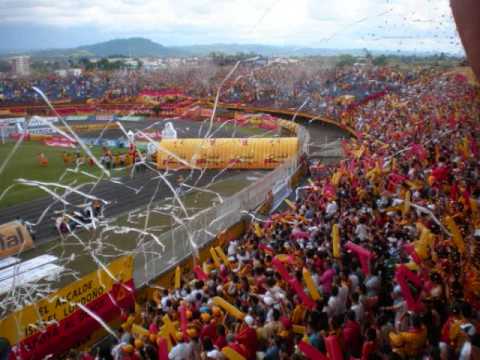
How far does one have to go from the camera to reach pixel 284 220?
34.1ft

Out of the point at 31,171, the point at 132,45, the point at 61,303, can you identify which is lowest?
the point at 31,171

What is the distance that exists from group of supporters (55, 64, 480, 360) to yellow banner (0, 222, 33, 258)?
545 centimetres

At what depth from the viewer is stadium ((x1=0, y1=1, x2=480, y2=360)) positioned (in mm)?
5027

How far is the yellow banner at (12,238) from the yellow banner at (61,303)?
5.26 metres

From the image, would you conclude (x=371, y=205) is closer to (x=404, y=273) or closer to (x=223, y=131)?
(x=404, y=273)

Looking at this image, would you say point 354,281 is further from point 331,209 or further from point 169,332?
point 331,209

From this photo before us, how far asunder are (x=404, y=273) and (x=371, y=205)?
4.01m

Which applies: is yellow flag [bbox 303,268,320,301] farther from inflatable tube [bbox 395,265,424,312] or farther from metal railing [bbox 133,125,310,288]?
metal railing [bbox 133,125,310,288]

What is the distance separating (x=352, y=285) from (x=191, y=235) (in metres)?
5.16

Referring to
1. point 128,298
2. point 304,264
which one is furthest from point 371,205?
point 128,298

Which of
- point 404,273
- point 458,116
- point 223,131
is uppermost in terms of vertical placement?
point 458,116

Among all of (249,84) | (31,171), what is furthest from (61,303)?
(249,84)

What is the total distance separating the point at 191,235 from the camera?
34.6ft

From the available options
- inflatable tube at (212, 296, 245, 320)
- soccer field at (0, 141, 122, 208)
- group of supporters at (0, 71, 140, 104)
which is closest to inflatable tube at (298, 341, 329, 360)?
inflatable tube at (212, 296, 245, 320)
